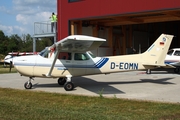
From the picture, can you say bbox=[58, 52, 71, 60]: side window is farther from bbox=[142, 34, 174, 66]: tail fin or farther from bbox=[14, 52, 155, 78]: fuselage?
bbox=[142, 34, 174, 66]: tail fin

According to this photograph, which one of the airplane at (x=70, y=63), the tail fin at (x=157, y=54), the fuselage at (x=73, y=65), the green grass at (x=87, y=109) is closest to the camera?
the green grass at (x=87, y=109)

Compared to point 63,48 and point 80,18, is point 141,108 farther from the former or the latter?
point 80,18

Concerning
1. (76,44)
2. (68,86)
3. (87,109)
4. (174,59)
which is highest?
(76,44)

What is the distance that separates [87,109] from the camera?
7.18 m

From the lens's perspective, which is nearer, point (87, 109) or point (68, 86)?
point (87, 109)

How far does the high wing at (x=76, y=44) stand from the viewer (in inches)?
379

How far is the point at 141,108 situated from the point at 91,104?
1.50 metres

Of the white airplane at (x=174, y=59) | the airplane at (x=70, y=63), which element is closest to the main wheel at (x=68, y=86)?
the airplane at (x=70, y=63)

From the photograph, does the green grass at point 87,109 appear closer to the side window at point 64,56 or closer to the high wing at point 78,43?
the high wing at point 78,43

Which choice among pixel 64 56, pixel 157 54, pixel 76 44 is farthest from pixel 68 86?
pixel 157 54

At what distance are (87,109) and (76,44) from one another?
3957 mm

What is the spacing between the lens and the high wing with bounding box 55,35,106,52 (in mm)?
9611

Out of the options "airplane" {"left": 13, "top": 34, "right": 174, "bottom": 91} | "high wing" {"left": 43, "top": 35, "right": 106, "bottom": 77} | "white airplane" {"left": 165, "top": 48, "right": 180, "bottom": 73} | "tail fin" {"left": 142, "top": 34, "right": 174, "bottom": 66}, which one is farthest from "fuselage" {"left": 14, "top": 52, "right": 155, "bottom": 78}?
"white airplane" {"left": 165, "top": 48, "right": 180, "bottom": 73}

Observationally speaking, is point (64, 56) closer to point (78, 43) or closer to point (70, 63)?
point (70, 63)
